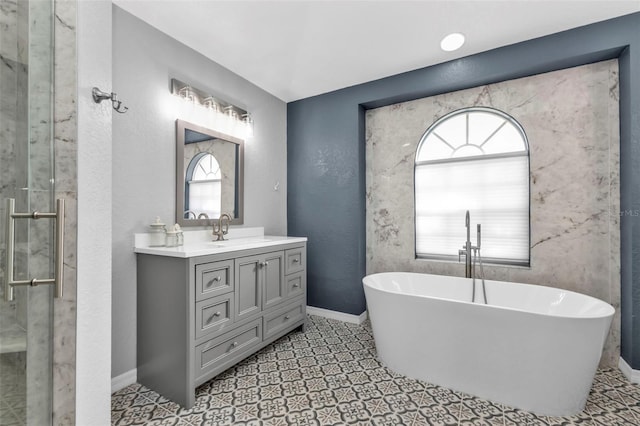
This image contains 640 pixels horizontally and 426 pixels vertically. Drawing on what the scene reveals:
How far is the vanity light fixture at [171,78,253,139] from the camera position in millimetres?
2387

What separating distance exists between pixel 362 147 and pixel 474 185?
1197mm

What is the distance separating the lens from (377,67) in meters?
2.87

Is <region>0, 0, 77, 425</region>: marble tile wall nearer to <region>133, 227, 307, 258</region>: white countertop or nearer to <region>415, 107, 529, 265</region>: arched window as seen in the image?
<region>133, 227, 307, 258</region>: white countertop

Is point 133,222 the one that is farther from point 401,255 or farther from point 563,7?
point 563,7

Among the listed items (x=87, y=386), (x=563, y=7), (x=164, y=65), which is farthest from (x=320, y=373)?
(x=563, y=7)

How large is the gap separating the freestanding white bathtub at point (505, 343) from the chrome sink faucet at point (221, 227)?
1.34 m

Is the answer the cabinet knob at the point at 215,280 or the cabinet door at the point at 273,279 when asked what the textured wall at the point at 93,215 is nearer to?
the cabinet knob at the point at 215,280

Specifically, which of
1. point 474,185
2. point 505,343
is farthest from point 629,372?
point 474,185

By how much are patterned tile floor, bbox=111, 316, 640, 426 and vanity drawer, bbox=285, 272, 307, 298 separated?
58 centimetres

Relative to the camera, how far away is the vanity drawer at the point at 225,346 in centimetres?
189

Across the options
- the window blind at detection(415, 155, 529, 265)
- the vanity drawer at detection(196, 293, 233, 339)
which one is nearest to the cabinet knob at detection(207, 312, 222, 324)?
the vanity drawer at detection(196, 293, 233, 339)

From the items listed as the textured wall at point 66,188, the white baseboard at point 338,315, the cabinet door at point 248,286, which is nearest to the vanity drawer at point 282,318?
the cabinet door at point 248,286

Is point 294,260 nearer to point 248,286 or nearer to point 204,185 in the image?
point 248,286

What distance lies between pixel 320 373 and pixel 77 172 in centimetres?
195
